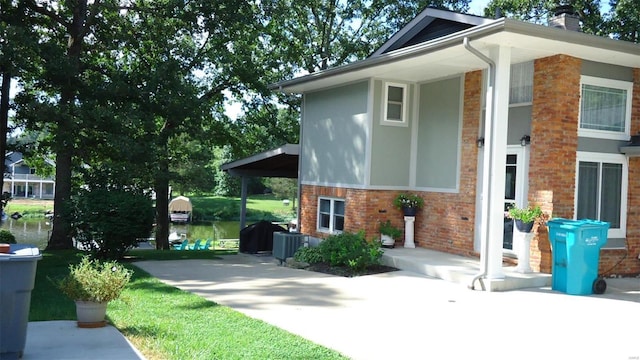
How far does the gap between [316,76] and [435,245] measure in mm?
4940

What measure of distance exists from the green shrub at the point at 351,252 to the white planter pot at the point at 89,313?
5.53 meters

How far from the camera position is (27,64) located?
1585 centimetres

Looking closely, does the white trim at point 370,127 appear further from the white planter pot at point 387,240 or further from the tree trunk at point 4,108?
the tree trunk at point 4,108

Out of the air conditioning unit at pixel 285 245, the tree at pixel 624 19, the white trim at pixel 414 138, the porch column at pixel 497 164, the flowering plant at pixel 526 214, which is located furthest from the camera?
the tree at pixel 624 19

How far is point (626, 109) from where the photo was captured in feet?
37.0

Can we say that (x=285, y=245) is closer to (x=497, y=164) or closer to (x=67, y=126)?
(x=497, y=164)

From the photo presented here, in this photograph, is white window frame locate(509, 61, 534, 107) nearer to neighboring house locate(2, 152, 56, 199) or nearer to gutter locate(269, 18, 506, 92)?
gutter locate(269, 18, 506, 92)

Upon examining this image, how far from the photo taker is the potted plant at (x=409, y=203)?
43.4 ft

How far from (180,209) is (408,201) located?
4218 cm

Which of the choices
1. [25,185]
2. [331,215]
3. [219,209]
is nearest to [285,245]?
[331,215]

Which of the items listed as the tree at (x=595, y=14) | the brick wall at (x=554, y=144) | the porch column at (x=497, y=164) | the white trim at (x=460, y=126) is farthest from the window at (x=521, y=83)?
the tree at (x=595, y=14)

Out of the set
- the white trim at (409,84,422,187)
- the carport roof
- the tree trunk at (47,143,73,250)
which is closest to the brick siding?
the white trim at (409,84,422,187)

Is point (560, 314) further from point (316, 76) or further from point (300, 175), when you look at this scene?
point (300, 175)

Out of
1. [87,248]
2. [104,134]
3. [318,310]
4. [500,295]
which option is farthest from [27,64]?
[500,295]
